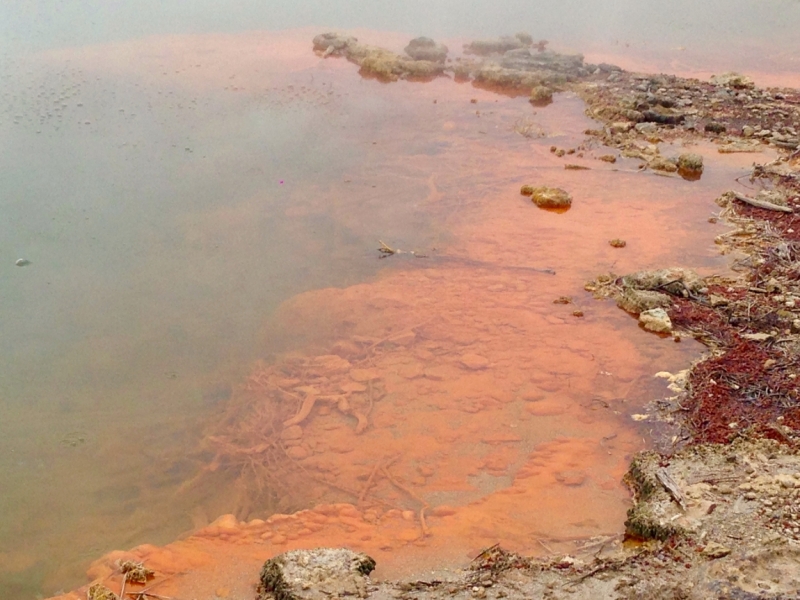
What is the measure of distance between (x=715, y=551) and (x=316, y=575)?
8.15ft

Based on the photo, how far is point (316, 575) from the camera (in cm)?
401

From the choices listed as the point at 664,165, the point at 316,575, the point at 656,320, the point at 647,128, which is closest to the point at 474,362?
the point at 656,320

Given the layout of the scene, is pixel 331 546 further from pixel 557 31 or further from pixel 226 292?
pixel 557 31

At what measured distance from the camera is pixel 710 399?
5.62 meters

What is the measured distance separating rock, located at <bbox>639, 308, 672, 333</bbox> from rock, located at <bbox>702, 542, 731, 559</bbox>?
3.17 m

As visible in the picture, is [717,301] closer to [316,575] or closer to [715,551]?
[715,551]

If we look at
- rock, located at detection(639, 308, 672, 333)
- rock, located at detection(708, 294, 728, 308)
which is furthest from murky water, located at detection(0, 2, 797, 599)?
rock, located at detection(708, 294, 728, 308)

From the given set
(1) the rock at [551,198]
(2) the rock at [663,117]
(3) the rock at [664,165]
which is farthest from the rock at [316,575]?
(2) the rock at [663,117]

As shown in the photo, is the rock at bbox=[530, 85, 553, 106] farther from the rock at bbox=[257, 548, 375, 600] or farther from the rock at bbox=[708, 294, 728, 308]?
the rock at bbox=[257, 548, 375, 600]

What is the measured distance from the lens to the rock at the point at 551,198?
938 cm

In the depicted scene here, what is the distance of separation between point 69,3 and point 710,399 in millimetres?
22188

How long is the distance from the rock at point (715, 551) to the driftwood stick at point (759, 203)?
6472 millimetres

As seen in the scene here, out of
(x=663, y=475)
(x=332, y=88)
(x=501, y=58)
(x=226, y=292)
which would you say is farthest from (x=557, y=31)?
(x=663, y=475)

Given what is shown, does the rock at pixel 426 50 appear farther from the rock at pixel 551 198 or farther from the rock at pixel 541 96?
the rock at pixel 551 198
